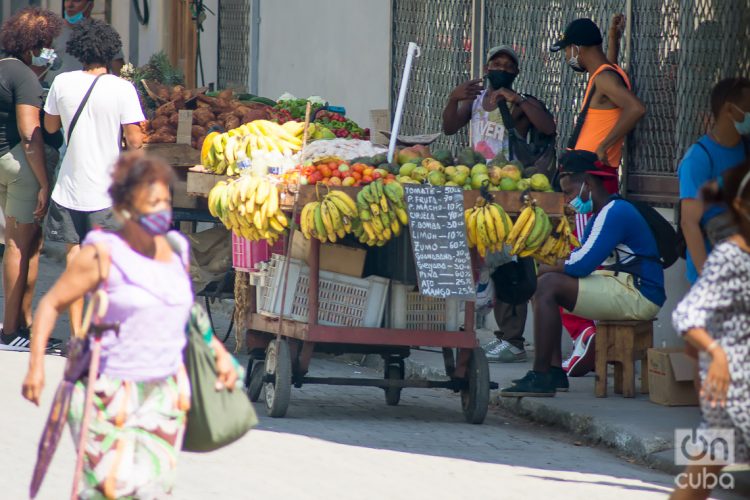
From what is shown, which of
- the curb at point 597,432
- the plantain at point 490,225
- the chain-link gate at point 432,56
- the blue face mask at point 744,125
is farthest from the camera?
the chain-link gate at point 432,56

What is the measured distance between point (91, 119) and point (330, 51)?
17.0 feet

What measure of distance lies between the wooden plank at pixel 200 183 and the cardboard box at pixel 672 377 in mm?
2882

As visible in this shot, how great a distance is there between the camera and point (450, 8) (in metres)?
12.0

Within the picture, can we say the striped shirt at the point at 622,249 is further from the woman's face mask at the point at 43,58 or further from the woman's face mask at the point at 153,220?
the woman's face mask at the point at 153,220

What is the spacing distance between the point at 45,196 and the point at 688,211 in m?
4.73

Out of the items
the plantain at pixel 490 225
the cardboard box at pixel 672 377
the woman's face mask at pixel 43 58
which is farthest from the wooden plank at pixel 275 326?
the woman's face mask at pixel 43 58

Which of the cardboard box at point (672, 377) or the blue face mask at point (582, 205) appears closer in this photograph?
the cardboard box at point (672, 377)

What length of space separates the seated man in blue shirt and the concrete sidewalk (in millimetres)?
168

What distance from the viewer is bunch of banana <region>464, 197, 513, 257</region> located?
7.61m

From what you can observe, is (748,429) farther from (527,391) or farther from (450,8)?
(450,8)

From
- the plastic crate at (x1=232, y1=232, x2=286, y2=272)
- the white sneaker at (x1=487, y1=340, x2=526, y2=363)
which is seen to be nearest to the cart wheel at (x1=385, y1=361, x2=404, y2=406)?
the plastic crate at (x1=232, y1=232, x2=286, y2=272)

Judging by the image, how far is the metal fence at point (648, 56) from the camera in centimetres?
935

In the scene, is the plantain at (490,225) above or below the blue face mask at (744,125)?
below

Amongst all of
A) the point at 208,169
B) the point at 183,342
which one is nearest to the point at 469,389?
the point at 208,169
